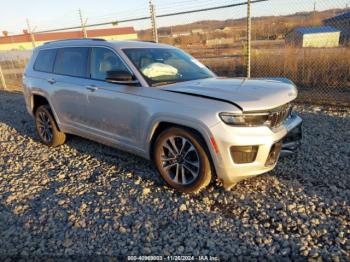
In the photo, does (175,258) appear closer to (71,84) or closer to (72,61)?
(71,84)

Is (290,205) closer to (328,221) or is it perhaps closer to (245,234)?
(328,221)

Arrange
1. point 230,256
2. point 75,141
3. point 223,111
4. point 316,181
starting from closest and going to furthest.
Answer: point 230,256 < point 223,111 < point 316,181 < point 75,141

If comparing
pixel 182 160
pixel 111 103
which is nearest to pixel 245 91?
pixel 182 160

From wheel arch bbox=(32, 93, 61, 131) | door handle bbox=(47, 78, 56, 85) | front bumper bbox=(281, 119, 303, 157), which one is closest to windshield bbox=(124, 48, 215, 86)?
front bumper bbox=(281, 119, 303, 157)

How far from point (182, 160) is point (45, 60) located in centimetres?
335

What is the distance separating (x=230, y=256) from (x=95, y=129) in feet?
8.78

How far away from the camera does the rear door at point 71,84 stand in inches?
171

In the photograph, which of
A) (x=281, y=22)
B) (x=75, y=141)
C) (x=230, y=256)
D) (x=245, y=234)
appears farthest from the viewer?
(x=281, y=22)

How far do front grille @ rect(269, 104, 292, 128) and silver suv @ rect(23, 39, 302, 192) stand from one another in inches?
0.5

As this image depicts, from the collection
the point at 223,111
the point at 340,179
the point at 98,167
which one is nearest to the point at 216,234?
the point at 223,111

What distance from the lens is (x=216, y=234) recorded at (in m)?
2.75

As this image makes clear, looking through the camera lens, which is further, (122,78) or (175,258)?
(122,78)

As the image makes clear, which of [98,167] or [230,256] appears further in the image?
[98,167]

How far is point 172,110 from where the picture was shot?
3.22 meters
